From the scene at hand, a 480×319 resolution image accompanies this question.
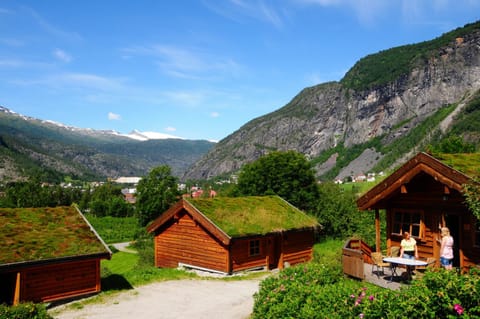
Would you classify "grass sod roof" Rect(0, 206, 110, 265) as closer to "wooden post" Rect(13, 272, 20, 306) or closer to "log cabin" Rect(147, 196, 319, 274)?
"wooden post" Rect(13, 272, 20, 306)

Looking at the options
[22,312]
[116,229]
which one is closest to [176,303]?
[22,312]

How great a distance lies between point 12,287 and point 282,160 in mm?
27967

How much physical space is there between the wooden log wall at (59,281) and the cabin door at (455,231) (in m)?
15.6

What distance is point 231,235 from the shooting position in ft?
71.8

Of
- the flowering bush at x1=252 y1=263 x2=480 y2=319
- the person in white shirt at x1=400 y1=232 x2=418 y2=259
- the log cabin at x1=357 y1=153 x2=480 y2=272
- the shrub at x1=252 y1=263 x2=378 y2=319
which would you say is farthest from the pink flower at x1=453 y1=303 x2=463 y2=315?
the person in white shirt at x1=400 y1=232 x2=418 y2=259

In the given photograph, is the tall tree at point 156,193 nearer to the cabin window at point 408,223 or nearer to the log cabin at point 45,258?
the log cabin at point 45,258

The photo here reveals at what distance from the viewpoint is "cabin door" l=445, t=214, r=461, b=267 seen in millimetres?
15836

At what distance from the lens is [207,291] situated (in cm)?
1877

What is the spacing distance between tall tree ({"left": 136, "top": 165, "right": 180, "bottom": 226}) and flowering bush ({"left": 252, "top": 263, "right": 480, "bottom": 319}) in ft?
181

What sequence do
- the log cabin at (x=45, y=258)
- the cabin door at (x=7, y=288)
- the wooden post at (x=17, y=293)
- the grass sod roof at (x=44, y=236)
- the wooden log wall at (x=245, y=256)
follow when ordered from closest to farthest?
1. the wooden post at (x=17, y=293)
2. the log cabin at (x=45, y=258)
3. the cabin door at (x=7, y=288)
4. the grass sod roof at (x=44, y=236)
5. the wooden log wall at (x=245, y=256)

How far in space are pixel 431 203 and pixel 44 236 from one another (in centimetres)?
1724

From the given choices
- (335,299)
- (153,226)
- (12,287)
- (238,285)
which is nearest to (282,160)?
(153,226)

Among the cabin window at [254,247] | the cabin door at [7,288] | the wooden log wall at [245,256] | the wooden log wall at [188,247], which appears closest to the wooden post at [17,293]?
the cabin door at [7,288]

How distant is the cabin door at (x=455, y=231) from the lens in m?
15.8
